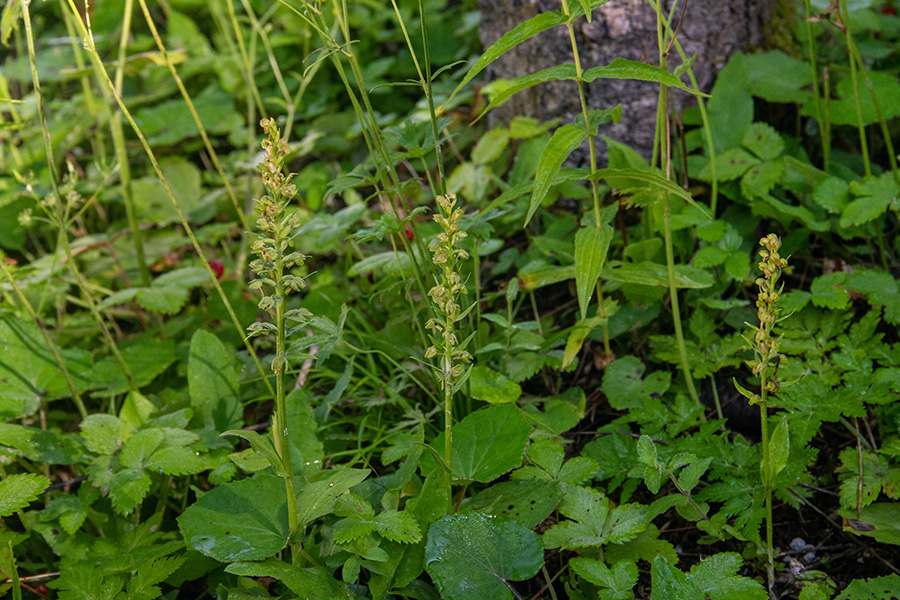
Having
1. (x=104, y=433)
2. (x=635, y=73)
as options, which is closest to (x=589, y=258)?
(x=635, y=73)

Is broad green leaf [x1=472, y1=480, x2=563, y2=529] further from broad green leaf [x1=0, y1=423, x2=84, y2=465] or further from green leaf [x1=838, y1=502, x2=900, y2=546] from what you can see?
broad green leaf [x1=0, y1=423, x2=84, y2=465]

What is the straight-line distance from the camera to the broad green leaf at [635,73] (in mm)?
1158

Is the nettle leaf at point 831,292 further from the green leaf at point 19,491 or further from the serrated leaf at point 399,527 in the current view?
the green leaf at point 19,491

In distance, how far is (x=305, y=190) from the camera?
2.75 metres

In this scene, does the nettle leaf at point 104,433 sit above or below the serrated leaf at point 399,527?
below

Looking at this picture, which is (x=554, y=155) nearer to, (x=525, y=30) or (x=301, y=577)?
(x=525, y=30)

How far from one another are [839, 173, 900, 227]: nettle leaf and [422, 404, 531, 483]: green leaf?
3.53 feet

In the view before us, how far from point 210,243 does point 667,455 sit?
1908mm

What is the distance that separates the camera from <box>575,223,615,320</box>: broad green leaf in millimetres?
1269

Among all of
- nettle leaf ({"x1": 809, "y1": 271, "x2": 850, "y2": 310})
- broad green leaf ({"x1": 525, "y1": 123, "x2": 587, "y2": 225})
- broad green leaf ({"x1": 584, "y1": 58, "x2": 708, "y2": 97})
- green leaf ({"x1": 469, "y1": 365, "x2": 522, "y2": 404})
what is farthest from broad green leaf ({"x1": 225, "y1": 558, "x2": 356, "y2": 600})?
nettle leaf ({"x1": 809, "y1": 271, "x2": 850, "y2": 310})

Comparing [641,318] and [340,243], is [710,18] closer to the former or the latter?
[641,318]

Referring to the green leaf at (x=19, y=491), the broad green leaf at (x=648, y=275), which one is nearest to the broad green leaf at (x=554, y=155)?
the broad green leaf at (x=648, y=275)

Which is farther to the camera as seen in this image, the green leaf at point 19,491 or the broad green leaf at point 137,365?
the broad green leaf at point 137,365

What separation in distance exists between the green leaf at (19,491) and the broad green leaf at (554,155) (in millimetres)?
1073
